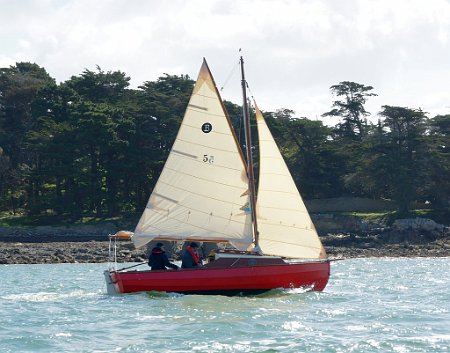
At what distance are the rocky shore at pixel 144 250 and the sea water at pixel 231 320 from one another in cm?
2002

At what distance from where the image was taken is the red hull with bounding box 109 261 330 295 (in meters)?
26.5

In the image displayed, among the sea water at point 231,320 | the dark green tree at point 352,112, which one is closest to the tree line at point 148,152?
the dark green tree at point 352,112

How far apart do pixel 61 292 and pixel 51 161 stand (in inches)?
1678

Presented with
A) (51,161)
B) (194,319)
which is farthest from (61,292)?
(51,161)

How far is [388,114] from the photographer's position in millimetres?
69500

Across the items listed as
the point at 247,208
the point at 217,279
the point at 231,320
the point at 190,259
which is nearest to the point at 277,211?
the point at 247,208

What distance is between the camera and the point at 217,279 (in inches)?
1044

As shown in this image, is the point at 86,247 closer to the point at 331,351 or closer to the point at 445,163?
the point at 445,163

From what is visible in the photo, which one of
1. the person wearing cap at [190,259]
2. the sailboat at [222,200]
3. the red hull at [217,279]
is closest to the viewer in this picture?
the red hull at [217,279]

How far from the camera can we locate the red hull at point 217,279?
26.5 metres

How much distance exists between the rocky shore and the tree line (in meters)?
3.60

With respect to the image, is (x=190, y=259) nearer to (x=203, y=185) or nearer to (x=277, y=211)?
(x=203, y=185)

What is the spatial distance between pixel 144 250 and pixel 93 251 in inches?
114

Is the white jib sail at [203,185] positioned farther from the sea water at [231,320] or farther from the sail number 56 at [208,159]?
the sea water at [231,320]
